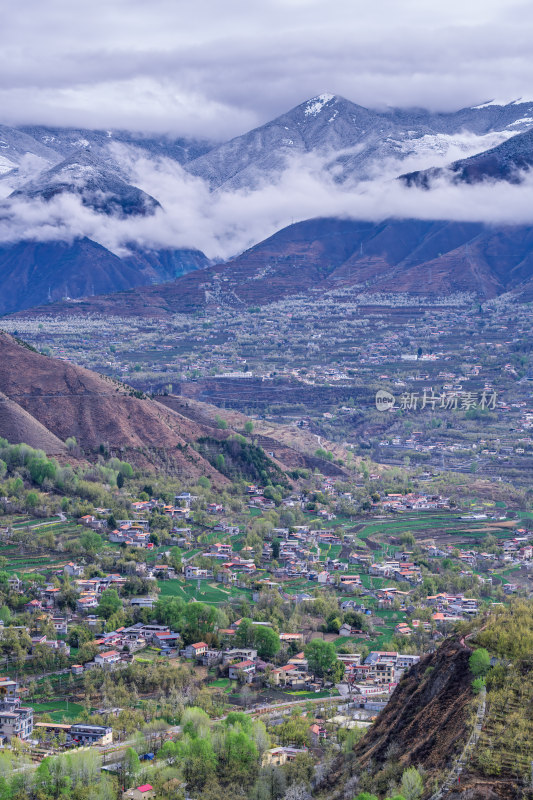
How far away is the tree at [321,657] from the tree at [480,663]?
12.8 m

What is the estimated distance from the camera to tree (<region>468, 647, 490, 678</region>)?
31500 mm

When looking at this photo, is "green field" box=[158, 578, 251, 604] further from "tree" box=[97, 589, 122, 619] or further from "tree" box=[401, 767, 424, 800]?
"tree" box=[401, 767, 424, 800]

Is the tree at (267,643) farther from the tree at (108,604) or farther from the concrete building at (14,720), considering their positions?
the concrete building at (14,720)

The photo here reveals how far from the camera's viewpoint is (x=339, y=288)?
157 metres

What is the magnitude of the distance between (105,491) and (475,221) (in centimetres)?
11071

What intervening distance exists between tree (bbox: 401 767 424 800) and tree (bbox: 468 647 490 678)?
3.78 metres

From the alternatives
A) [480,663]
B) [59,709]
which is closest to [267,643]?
[59,709]

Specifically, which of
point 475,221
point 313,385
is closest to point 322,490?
point 313,385

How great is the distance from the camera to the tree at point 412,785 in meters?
27.7

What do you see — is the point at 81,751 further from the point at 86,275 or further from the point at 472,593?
the point at 86,275

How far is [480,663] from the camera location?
31.6 metres

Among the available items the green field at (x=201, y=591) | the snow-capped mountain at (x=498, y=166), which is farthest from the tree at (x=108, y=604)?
the snow-capped mountain at (x=498, y=166)

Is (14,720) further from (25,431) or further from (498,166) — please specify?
(498,166)

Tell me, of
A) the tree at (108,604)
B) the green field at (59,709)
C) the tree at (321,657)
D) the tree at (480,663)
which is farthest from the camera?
the tree at (108,604)
